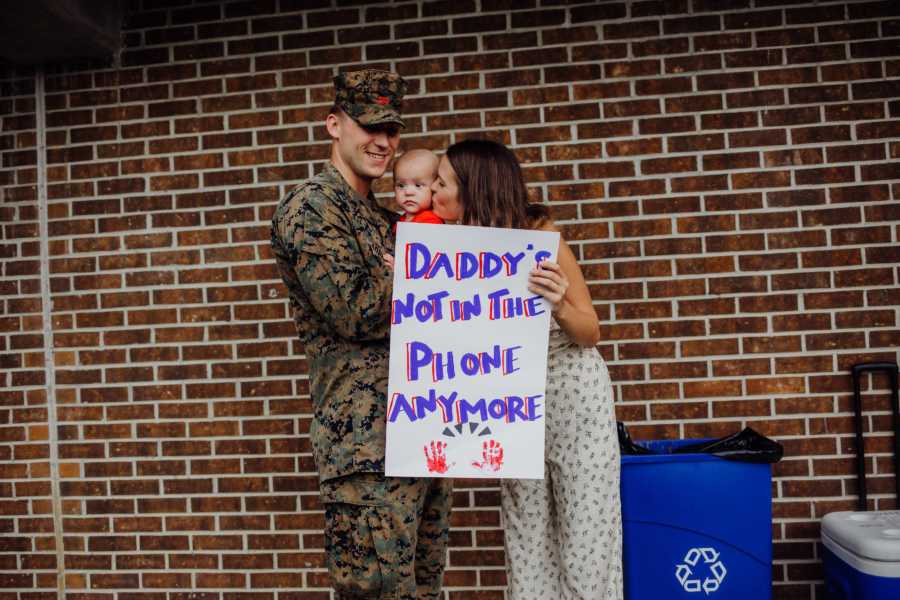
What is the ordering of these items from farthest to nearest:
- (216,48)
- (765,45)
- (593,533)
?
(216,48) < (765,45) < (593,533)

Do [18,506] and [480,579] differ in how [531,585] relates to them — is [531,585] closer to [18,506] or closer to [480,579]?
[480,579]

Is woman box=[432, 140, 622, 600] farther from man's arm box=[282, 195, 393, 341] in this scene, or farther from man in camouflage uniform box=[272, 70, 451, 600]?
man's arm box=[282, 195, 393, 341]

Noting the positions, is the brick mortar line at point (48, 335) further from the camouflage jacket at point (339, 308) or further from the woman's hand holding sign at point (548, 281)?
the woman's hand holding sign at point (548, 281)

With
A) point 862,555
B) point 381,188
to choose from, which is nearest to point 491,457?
point 862,555

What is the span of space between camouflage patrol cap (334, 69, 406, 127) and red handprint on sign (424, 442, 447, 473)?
923 mm

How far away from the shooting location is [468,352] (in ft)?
6.40

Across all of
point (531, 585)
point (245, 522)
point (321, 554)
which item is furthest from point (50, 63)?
point (531, 585)

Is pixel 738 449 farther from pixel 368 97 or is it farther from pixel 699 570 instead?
pixel 368 97

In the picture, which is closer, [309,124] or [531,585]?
[531,585]

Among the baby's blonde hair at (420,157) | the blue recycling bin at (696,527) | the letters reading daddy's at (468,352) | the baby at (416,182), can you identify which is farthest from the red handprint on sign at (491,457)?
the baby's blonde hair at (420,157)

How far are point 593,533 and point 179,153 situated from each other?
7.80 ft

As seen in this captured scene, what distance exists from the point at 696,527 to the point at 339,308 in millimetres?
1410

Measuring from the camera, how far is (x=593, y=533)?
2129 millimetres

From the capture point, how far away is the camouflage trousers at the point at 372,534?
1.86 metres
